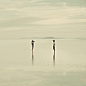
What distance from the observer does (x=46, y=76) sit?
27469 mm

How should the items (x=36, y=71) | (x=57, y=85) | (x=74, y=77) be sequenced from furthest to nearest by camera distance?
(x=36, y=71)
(x=74, y=77)
(x=57, y=85)

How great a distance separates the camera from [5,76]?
27219 millimetres

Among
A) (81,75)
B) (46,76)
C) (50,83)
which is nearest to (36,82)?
(50,83)

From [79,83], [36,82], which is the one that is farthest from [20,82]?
Answer: [79,83]

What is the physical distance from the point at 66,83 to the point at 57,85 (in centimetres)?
114

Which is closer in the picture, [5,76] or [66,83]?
[66,83]

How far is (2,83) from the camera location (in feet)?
78.8

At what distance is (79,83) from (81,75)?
3906 millimetres

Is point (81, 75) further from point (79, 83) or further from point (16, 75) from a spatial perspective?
point (16, 75)

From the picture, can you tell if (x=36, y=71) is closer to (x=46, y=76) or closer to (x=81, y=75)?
(x=46, y=76)

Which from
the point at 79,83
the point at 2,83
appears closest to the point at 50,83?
the point at 79,83

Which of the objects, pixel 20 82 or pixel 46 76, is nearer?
pixel 20 82

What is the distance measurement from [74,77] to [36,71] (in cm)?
597

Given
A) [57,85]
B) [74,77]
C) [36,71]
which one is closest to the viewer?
[57,85]
